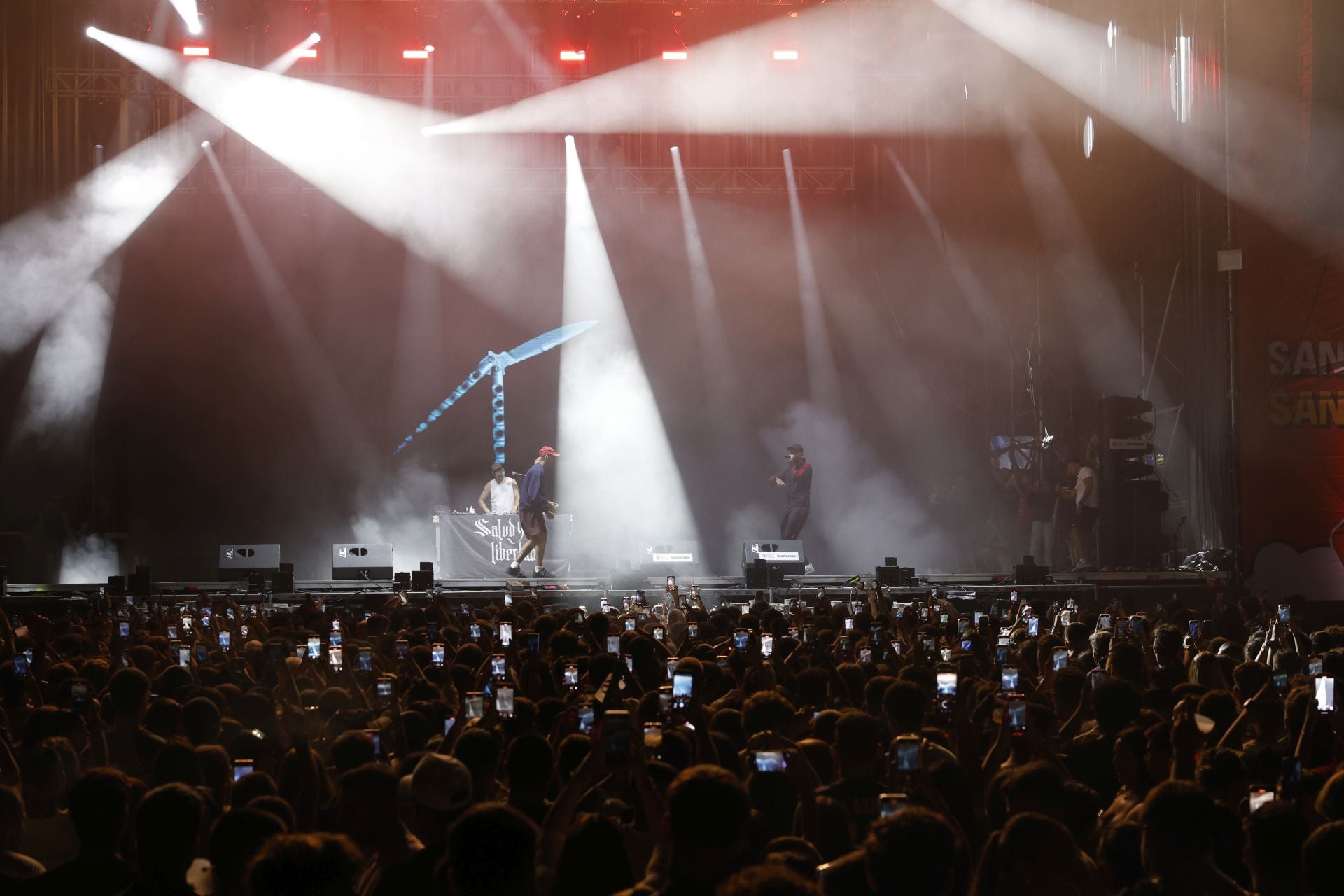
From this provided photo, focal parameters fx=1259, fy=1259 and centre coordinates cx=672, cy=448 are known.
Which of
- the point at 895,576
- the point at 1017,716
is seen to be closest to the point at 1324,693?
the point at 1017,716

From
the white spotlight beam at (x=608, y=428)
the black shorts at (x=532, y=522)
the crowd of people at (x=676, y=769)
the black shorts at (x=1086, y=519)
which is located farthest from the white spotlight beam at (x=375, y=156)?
the crowd of people at (x=676, y=769)

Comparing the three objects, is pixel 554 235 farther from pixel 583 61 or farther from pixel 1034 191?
pixel 1034 191

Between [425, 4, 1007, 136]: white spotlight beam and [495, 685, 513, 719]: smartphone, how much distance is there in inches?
661

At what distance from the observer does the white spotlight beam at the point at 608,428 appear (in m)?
21.7

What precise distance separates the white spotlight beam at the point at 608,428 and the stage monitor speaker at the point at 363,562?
5.85m

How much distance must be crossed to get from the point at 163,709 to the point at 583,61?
1674cm

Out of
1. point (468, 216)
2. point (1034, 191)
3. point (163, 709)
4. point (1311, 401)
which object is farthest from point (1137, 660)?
point (468, 216)

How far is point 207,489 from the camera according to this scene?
20812 millimetres

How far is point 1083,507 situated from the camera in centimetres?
1577

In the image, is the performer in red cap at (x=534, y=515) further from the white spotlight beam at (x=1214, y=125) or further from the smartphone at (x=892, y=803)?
the smartphone at (x=892, y=803)

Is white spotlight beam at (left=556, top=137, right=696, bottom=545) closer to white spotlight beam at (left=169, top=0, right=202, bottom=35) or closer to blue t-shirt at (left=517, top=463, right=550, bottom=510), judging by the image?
blue t-shirt at (left=517, top=463, right=550, bottom=510)

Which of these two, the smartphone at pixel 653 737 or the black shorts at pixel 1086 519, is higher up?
the black shorts at pixel 1086 519

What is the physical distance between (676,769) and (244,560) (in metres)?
13.4

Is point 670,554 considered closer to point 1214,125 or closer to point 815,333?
point 815,333
